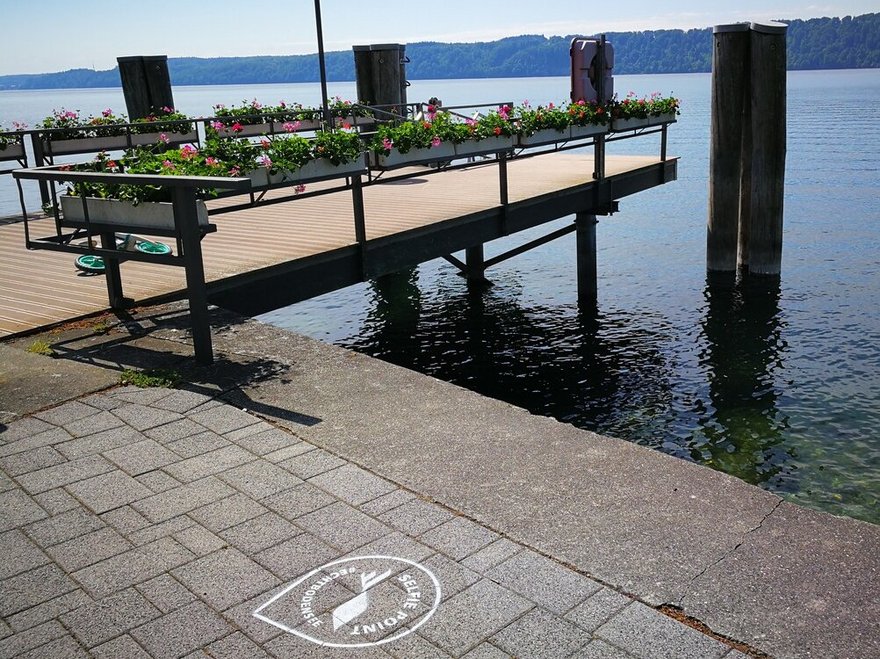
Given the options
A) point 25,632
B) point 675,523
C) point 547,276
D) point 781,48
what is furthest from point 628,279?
point 25,632

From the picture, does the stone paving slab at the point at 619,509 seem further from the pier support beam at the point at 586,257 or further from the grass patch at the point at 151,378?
the pier support beam at the point at 586,257

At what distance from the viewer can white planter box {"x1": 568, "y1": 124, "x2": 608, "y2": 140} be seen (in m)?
14.1

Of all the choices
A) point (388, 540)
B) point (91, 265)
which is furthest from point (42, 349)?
point (388, 540)

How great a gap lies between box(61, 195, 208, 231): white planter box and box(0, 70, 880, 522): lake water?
3.16 m

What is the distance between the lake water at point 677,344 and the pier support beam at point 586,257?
0.40 m

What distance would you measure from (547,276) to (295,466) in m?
16.6

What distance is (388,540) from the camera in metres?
4.04

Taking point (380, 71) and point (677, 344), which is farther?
point (380, 71)

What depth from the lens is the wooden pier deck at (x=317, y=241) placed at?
8.16 meters

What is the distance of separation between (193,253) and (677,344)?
1013 centimetres

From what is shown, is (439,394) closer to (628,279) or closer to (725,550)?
(725,550)

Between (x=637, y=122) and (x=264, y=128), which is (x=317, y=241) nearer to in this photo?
(x=264, y=128)

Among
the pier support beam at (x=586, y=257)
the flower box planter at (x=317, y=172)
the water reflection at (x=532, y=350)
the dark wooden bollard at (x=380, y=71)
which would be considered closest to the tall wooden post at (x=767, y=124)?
the water reflection at (x=532, y=350)

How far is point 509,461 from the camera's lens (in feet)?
15.7
